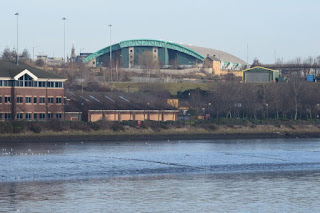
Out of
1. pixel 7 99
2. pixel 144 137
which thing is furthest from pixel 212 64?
pixel 7 99

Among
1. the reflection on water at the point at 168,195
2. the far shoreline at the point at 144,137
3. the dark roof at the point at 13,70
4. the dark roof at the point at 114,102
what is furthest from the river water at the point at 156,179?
the dark roof at the point at 114,102

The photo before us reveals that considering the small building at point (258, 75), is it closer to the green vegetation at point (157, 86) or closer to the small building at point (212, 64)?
the green vegetation at point (157, 86)

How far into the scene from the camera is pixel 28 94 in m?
82.6

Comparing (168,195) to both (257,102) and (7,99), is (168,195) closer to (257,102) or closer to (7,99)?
(7,99)

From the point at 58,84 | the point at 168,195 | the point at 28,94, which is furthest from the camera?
the point at 58,84

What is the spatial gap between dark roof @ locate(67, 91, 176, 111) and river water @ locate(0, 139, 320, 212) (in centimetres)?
2330

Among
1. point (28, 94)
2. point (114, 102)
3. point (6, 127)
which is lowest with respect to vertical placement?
point (6, 127)

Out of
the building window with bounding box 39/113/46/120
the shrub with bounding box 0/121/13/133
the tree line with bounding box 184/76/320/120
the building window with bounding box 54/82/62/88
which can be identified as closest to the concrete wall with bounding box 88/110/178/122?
the building window with bounding box 54/82/62/88

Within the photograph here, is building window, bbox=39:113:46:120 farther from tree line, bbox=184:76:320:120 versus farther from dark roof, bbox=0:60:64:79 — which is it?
tree line, bbox=184:76:320:120

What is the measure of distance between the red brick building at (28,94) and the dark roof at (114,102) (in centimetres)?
428

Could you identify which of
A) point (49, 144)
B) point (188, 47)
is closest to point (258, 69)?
point (188, 47)

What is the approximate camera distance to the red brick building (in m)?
81.1

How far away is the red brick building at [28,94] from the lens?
266 ft

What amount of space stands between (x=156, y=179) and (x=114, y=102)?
54381mm
